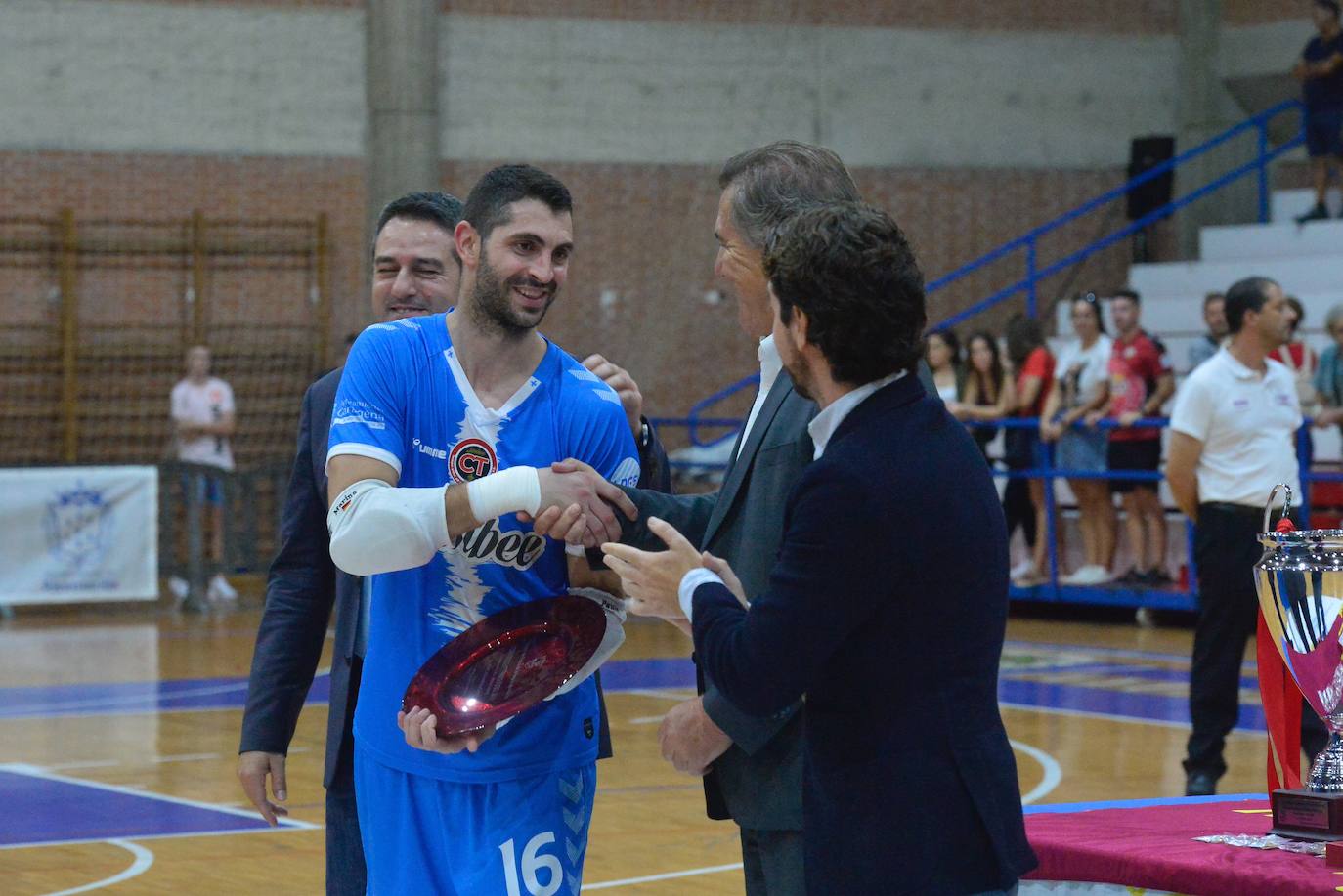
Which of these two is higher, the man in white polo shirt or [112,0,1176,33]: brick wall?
[112,0,1176,33]: brick wall

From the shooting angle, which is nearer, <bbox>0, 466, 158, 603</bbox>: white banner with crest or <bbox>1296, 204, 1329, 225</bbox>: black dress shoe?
<bbox>0, 466, 158, 603</bbox>: white banner with crest

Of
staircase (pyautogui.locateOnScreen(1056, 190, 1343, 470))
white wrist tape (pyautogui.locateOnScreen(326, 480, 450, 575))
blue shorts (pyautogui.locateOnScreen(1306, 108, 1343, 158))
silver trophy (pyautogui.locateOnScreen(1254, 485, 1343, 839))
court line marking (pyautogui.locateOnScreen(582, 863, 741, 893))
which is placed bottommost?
court line marking (pyautogui.locateOnScreen(582, 863, 741, 893))

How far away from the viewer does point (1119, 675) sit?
37.1 feet

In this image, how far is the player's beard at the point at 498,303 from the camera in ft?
10.9

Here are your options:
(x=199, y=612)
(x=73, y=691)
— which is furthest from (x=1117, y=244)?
(x=73, y=691)

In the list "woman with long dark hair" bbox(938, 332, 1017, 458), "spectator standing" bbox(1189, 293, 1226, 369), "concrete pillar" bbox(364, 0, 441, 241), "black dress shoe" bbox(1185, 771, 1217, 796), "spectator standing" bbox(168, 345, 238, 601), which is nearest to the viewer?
"black dress shoe" bbox(1185, 771, 1217, 796)

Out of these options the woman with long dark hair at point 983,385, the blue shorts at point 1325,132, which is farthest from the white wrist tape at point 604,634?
the blue shorts at point 1325,132

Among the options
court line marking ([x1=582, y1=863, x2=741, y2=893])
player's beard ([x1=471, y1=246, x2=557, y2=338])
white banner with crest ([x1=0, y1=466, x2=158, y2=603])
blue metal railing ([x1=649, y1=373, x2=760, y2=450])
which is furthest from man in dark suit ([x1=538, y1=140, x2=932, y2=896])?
blue metal railing ([x1=649, y1=373, x2=760, y2=450])

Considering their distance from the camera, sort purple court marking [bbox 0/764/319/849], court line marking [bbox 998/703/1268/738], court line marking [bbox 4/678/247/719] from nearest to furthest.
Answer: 1. purple court marking [bbox 0/764/319/849]
2. court line marking [bbox 998/703/1268/738]
3. court line marking [bbox 4/678/247/719]

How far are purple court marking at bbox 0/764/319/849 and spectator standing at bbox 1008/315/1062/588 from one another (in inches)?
301

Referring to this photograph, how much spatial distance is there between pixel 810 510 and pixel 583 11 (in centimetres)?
1595

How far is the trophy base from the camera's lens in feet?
11.9

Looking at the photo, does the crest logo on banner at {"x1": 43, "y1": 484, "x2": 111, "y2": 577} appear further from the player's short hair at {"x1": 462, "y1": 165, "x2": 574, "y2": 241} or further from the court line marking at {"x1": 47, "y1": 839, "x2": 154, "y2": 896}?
the player's short hair at {"x1": 462, "y1": 165, "x2": 574, "y2": 241}

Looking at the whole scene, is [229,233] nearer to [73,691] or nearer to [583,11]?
[583,11]
